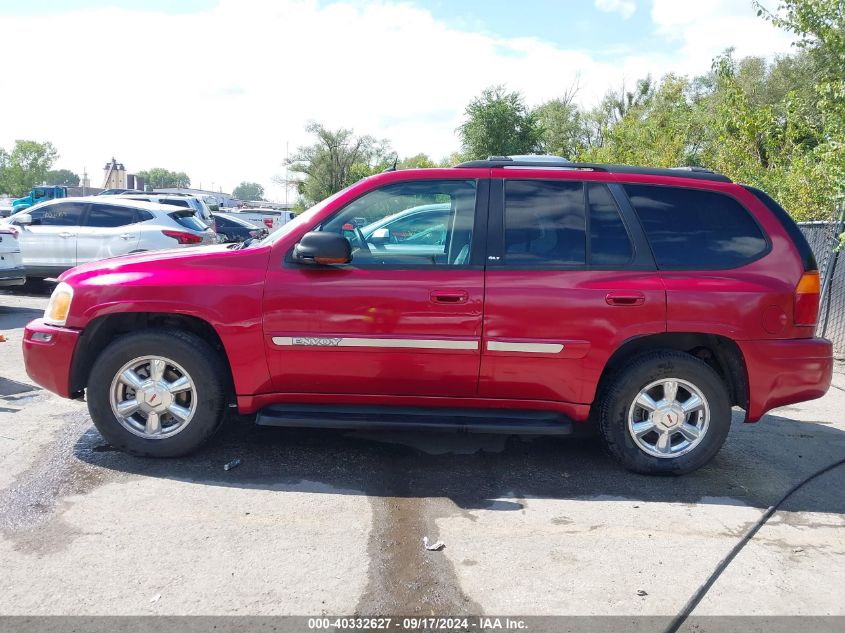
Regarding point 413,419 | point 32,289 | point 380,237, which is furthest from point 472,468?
point 32,289

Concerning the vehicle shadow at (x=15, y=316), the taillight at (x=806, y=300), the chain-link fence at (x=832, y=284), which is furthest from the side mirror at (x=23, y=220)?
the chain-link fence at (x=832, y=284)

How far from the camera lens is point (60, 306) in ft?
14.8

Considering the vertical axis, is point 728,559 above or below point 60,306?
below

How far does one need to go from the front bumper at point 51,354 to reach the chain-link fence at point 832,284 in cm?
826

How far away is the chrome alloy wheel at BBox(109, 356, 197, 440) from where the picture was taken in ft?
14.5

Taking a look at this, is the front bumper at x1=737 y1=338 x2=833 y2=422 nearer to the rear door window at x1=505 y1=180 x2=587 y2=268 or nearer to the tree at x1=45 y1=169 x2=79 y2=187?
the rear door window at x1=505 y1=180 x2=587 y2=268

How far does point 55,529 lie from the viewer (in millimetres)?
3592

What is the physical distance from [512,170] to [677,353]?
5.10 feet

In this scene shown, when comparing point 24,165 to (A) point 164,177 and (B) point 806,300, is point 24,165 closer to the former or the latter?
(A) point 164,177

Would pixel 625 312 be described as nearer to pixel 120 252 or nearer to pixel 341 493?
pixel 341 493

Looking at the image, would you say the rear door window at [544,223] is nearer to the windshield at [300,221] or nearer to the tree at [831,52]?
the windshield at [300,221]

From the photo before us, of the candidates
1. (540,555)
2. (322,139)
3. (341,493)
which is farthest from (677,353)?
(322,139)

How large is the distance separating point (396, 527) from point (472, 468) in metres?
1.00

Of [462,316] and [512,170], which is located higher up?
[512,170]
